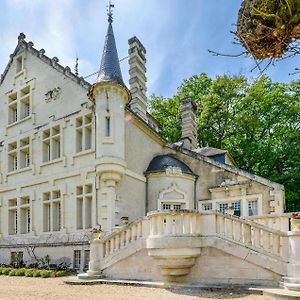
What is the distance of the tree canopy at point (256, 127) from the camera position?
2714 cm

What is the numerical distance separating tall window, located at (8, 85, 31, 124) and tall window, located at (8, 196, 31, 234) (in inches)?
162

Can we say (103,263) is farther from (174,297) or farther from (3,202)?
(3,202)

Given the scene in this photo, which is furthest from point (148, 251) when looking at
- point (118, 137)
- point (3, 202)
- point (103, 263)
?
point (3, 202)

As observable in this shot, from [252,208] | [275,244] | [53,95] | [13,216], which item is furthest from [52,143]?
[275,244]

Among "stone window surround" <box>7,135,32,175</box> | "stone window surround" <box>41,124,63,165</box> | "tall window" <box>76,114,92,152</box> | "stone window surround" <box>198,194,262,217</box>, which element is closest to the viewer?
"stone window surround" <box>198,194,262,217</box>

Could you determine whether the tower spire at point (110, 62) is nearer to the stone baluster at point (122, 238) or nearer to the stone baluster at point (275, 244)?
the stone baluster at point (122, 238)

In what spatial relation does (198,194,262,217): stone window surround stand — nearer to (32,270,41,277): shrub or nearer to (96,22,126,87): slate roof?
(96,22,126,87): slate roof

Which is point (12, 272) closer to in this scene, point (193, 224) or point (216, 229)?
point (193, 224)

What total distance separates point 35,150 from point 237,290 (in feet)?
39.9

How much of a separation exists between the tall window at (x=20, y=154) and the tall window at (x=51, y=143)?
1.07 meters

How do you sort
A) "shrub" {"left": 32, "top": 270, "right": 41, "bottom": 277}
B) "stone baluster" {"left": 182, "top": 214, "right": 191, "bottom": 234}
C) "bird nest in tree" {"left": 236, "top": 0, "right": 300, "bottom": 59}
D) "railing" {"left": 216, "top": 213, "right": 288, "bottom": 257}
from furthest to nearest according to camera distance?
"shrub" {"left": 32, "top": 270, "right": 41, "bottom": 277} → "stone baluster" {"left": 182, "top": 214, "right": 191, "bottom": 234} → "railing" {"left": 216, "top": 213, "right": 288, "bottom": 257} → "bird nest in tree" {"left": 236, "top": 0, "right": 300, "bottom": 59}

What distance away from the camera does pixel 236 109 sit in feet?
97.7

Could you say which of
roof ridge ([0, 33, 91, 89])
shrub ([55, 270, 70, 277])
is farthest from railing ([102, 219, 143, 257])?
roof ridge ([0, 33, 91, 89])

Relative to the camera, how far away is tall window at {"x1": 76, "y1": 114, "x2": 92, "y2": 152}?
16516 millimetres
